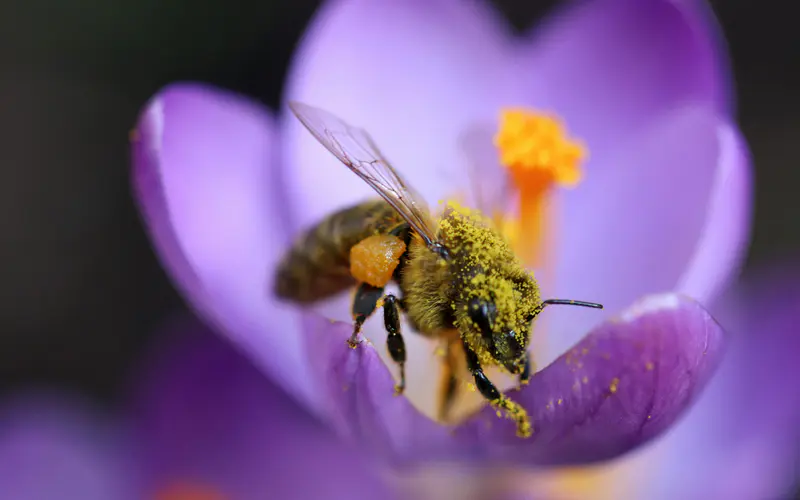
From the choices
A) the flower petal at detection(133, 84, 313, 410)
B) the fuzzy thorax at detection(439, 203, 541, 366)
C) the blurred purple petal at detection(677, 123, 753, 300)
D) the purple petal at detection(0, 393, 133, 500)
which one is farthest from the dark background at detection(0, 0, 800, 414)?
the fuzzy thorax at detection(439, 203, 541, 366)

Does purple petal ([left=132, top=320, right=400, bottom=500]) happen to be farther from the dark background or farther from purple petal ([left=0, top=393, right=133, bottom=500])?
the dark background

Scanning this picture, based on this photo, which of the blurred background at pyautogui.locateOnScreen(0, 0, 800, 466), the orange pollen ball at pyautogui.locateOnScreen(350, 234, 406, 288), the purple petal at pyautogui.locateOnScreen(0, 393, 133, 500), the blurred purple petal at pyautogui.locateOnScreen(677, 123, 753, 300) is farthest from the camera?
A: the blurred background at pyautogui.locateOnScreen(0, 0, 800, 466)

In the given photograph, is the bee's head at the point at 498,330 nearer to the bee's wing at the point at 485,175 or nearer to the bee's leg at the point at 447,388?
the bee's leg at the point at 447,388

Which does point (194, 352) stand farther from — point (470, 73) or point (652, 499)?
point (652, 499)

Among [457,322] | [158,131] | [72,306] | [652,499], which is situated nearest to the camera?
[457,322]

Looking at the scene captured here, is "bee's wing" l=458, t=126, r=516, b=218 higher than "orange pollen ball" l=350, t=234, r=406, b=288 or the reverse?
the reverse

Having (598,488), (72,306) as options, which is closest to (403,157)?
(598,488)
